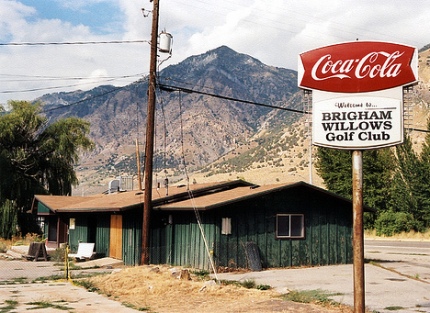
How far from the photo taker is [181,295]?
17203 millimetres

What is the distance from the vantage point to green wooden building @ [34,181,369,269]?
959 inches

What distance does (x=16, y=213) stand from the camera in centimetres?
4459

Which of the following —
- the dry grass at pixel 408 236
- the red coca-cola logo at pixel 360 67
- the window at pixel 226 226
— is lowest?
the dry grass at pixel 408 236

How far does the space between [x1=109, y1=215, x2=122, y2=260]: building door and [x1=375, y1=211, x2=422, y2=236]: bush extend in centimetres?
3158

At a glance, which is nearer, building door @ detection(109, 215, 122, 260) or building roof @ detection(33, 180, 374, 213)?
building roof @ detection(33, 180, 374, 213)

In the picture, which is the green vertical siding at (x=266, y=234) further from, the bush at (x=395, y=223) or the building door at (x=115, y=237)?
the bush at (x=395, y=223)

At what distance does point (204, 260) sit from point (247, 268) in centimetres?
183

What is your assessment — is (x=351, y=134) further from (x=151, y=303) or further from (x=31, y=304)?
(x=31, y=304)

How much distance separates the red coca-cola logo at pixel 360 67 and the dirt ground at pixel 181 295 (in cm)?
558

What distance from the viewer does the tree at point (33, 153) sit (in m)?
46.2

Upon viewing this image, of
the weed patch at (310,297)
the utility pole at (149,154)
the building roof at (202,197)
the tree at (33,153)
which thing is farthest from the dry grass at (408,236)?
the weed patch at (310,297)

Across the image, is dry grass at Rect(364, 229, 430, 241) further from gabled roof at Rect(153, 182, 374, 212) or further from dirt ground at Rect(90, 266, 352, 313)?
dirt ground at Rect(90, 266, 352, 313)

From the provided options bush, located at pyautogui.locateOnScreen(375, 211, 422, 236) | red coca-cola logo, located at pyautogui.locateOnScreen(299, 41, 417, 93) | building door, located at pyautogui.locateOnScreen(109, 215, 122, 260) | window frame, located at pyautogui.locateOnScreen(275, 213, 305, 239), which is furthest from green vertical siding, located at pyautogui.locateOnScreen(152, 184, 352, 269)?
bush, located at pyautogui.locateOnScreen(375, 211, 422, 236)

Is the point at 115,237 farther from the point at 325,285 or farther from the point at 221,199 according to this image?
the point at 325,285
